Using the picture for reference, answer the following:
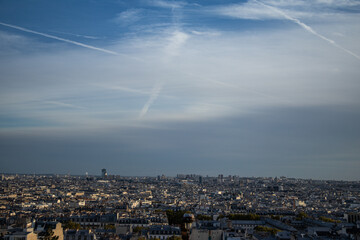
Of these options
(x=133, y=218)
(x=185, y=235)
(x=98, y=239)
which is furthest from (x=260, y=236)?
(x=185, y=235)

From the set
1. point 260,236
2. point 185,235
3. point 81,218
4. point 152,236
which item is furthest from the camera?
point 81,218

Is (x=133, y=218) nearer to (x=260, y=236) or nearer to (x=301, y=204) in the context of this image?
(x=260, y=236)

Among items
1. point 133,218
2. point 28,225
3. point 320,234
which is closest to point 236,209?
point 133,218

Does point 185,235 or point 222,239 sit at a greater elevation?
point 185,235

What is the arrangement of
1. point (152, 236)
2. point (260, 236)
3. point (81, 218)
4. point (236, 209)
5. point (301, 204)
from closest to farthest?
point (260, 236), point (152, 236), point (81, 218), point (236, 209), point (301, 204)

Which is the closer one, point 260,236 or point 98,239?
point 98,239

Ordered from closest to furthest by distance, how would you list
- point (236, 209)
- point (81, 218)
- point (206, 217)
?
point (81, 218) → point (206, 217) → point (236, 209)

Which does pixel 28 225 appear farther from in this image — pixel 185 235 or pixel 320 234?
pixel 185 235

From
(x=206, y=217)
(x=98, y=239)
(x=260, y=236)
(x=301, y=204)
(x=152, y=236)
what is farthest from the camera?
(x=301, y=204)

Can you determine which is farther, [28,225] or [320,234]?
[320,234]
